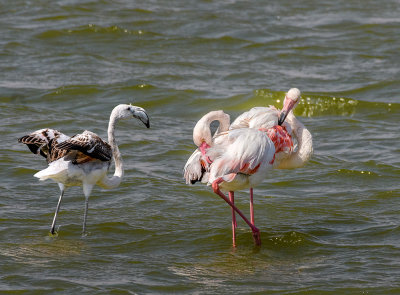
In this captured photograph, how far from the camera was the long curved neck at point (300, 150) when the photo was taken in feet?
27.7

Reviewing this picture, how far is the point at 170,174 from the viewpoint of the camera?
10.2m

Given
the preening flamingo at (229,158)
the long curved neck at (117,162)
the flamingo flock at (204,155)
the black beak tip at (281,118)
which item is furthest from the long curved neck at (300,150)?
the long curved neck at (117,162)

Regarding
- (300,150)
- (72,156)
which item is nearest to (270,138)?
(300,150)

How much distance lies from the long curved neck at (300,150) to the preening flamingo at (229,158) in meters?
0.81

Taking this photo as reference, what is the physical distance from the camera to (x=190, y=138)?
11.5m

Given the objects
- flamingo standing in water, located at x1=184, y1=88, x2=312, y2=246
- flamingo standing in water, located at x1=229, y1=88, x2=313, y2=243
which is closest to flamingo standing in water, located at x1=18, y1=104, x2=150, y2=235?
flamingo standing in water, located at x1=184, y1=88, x2=312, y2=246

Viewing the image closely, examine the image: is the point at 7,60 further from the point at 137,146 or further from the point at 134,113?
the point at 134,113

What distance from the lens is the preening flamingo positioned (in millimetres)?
7441

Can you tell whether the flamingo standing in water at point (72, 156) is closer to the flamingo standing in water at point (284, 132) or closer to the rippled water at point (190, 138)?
the rippled water at point (190, 138)

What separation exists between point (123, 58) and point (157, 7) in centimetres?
367

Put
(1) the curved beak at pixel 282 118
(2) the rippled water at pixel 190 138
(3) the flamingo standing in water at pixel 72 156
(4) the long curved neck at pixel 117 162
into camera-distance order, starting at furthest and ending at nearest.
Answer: (1) the curved beak at pixel 282 118
(4) the long curved neck at pixel 117 162
(3) the flamingo standing in water at pixel 72 156
(2) the rippled water at pixel 190 138

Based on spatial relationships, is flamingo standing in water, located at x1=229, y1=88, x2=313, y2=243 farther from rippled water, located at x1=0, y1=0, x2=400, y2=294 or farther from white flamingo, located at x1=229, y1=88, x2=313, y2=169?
rippled water, located at x1=0, y1=0, x2=400, y2=294

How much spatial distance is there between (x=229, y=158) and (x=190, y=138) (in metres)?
4.05

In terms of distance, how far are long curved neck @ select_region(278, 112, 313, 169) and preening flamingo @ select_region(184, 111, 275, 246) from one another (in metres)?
0.81
